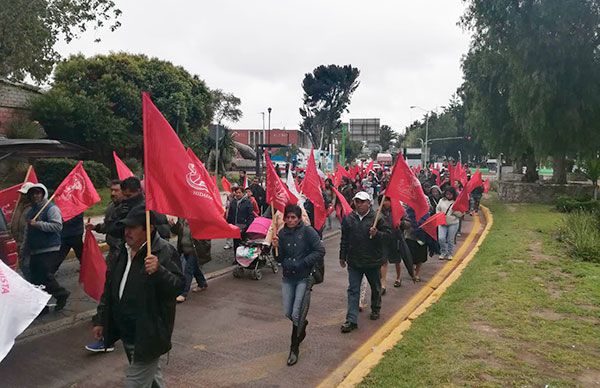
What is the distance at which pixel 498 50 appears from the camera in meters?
24.2

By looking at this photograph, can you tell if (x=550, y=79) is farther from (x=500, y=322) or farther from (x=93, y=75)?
(x=93, y=75)

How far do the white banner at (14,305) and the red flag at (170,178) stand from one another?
0.96m

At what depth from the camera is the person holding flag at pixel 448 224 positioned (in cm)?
1043

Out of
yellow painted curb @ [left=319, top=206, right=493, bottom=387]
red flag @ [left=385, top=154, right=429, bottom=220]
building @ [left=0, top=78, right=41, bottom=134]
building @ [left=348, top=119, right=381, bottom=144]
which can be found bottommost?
yellow painted curb @ [left=319, top=206, right=493, bottom=387]

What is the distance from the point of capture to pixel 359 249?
6.15m

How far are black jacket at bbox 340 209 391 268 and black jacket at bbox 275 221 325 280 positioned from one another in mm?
918

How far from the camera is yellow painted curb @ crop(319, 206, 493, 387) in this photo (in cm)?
472

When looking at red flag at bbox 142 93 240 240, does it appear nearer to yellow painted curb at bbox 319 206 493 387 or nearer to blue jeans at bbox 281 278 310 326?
blue jeans at bbox 281 278 310 326

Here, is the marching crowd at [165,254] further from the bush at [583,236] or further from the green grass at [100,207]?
the green grass at [100,207]

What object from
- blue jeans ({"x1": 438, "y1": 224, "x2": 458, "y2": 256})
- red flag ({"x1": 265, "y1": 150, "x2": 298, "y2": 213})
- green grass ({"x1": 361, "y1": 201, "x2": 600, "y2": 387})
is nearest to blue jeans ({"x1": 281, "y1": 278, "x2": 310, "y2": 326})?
green grass ({"x1": 361, "y1": 201, "x2": 600, "y2": 387})

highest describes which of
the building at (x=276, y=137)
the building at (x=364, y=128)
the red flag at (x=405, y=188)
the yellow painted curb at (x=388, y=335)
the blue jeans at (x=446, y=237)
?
the building at (x=364, y=128)

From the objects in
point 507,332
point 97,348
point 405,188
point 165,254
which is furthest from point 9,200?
point 507,332

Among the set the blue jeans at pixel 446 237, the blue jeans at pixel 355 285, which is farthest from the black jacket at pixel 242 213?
the blue jeans at pixel 446 237

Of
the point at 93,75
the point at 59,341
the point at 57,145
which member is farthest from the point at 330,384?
the point at 93,75
